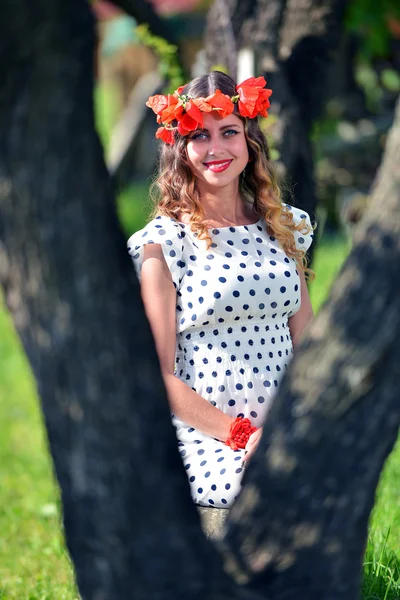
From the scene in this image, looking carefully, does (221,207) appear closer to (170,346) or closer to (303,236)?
(303,236)

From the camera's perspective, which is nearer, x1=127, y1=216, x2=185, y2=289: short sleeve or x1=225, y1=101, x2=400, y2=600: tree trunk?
x1=225, y1=101, x2=400, y2=600: tree trunk

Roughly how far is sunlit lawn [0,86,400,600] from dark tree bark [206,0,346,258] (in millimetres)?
778

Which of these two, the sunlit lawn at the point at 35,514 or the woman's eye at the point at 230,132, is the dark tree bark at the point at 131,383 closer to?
the sunlit lawn at the point at 35,514

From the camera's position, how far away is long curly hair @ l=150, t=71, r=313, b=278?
3211 millimetres

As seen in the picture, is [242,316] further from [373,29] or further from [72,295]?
[373,29]

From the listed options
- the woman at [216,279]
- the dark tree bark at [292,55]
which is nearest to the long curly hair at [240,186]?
the woman at [216,279]

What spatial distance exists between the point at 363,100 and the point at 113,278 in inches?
385

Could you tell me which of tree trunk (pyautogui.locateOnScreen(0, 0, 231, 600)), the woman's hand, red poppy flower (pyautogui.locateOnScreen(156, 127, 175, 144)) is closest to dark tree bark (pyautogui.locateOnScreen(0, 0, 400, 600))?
tree trunk (pyautogui.locateOnScreen(0, 0, 231, 600))

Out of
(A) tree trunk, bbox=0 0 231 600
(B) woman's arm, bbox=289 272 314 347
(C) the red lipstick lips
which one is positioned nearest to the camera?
(A) tree trunk, bbox=0 0 231 600

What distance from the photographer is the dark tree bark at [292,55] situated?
4457mm

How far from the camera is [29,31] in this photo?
198 centimetres

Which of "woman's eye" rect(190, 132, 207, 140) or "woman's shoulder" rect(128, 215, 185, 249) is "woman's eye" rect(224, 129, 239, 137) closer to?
"woman's eye" rect(190, 132, 207, 140)

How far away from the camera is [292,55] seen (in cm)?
472

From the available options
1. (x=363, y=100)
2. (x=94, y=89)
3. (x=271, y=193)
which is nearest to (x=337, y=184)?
(x=363, y=100)
